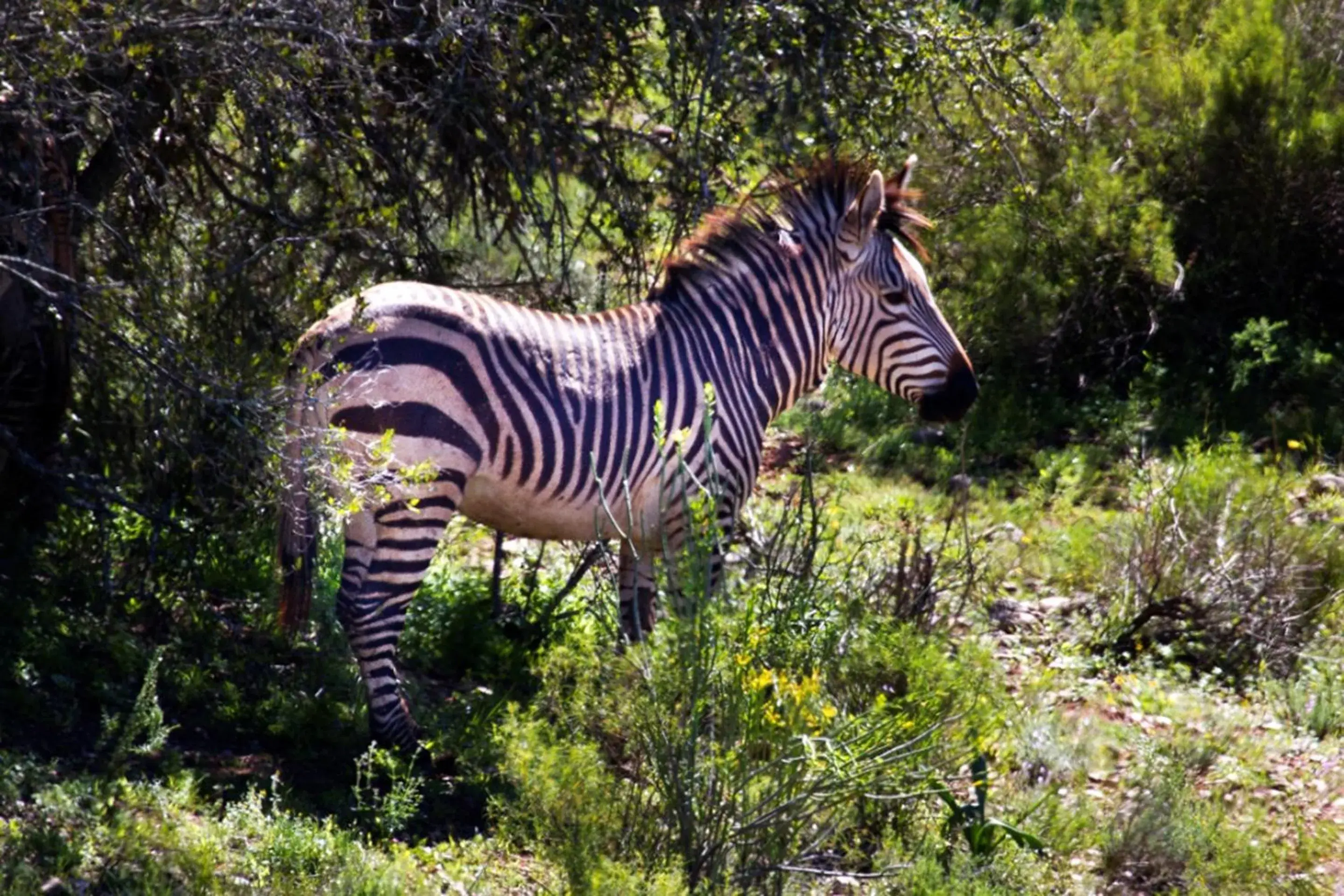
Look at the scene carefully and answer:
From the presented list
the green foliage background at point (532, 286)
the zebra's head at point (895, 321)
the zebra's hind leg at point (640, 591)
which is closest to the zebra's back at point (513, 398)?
the zebra's hind leg at point (640, 591)

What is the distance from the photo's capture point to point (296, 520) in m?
5.30

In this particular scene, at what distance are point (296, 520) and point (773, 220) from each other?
2519mm

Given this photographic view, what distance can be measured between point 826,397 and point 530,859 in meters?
6.22

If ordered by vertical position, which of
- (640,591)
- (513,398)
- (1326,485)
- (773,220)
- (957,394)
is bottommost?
(640,591)

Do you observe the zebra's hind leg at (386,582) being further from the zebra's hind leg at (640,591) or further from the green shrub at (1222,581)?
the green shrub at (1222,581)

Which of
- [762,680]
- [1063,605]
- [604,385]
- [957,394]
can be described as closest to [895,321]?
[957,394]

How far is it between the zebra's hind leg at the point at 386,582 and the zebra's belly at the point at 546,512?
0.23m

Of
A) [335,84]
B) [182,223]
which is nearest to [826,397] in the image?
[182,223]

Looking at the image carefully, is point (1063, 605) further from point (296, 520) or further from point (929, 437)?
point (296, 520)

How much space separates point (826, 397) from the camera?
10.9 metres

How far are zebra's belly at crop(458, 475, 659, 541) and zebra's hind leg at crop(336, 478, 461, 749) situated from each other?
0.23 m

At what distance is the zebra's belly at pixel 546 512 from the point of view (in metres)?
5.91

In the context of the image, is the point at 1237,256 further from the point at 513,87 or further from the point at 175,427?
the point at 175,427

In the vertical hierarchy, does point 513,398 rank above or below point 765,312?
below
